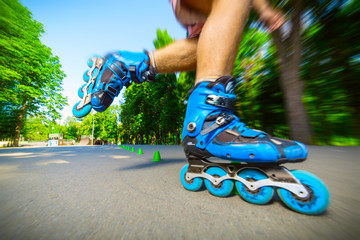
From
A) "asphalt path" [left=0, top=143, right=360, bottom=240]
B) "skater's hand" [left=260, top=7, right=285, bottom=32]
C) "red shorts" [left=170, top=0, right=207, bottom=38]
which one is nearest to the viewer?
"asphalt path" [left=0, top=143, right=360, bottom=240]

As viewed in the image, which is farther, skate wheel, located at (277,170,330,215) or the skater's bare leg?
the skater's bare leg

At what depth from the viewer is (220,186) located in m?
0.65

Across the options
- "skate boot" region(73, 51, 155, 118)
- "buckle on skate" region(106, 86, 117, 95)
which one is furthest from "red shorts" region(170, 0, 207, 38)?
"buckle on skate" region(106, 86, 117, 95)

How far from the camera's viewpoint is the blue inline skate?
490 mm

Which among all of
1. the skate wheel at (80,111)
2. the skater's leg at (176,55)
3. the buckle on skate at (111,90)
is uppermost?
the skater's leg at (176,55)

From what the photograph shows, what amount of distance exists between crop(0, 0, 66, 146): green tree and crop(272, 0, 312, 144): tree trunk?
525cm

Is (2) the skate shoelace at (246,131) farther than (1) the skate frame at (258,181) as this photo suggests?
Yes

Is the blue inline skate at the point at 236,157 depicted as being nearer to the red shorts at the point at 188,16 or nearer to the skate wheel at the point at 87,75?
the red shorts at the point at 188,16

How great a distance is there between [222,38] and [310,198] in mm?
809

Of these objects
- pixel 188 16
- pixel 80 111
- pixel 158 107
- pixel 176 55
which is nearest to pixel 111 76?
pixel 80 111

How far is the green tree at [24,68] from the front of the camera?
2.93 metres

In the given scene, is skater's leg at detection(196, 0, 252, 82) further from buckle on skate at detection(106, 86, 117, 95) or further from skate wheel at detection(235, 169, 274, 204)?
buckle on skate at detection(106, 86, 117, 95)

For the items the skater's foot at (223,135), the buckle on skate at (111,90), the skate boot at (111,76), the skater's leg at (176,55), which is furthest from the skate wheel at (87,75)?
the skater's foot at (223,135)

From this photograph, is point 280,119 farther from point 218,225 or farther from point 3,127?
point 3,127
